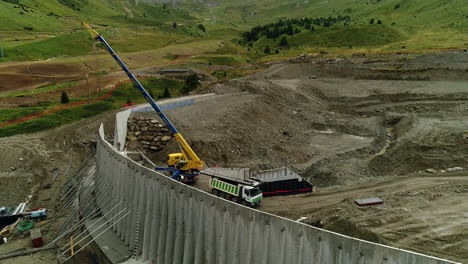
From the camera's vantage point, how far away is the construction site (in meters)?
15.1

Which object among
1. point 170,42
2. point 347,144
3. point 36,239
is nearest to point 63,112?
point 36,239

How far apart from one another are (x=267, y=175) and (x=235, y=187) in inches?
129

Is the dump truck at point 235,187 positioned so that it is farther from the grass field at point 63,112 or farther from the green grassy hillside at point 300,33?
the green grassy hillside at point 300,33

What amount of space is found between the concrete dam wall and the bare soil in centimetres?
825

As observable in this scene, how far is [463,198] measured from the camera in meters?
22.4

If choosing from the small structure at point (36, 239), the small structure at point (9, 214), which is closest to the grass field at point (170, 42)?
the small structure at point (9, 214)

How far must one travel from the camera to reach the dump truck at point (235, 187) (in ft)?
77.3

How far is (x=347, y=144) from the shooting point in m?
39.7

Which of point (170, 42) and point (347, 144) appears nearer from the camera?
point (347, 144)

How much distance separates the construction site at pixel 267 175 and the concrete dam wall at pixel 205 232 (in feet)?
0.17

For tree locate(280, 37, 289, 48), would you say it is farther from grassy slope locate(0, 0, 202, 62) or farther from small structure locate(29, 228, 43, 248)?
small structure locate(29, 228, 43, 248)

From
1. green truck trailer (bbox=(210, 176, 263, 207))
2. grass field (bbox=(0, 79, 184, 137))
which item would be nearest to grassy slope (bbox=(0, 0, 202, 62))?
grass field (bbox=(0, 79, 184, 137))

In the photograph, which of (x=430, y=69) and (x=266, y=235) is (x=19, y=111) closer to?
(x=266, y=235)

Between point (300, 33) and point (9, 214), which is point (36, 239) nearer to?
point (9, 214)
